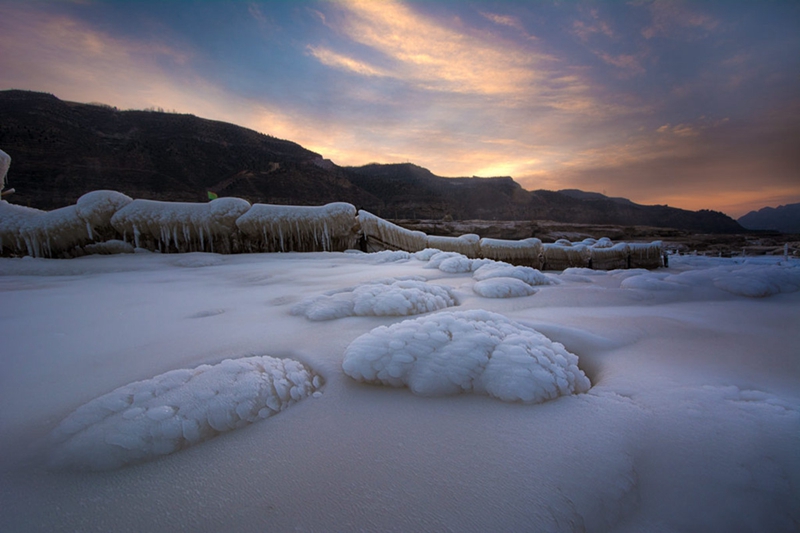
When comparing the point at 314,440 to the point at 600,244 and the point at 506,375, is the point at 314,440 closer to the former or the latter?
the point at 506,375

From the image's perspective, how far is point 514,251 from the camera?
20.2 feet

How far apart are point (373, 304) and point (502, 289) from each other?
1.22 meters

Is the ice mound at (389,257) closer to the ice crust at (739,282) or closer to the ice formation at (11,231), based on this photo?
the ice crust at (739,282)

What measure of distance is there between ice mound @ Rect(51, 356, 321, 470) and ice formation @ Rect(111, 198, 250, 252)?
13.3ft

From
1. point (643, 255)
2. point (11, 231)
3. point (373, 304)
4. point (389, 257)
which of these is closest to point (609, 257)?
point (643, 255)

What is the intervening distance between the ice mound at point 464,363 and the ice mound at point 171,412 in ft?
0.83

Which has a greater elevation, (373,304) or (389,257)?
(389,257)

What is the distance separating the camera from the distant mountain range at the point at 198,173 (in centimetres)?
2494

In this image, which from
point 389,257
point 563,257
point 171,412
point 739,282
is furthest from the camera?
point 563,257

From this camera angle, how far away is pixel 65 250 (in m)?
4.17

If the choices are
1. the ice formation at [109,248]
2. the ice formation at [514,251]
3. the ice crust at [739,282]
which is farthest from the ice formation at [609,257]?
the ice formation at [109,248]

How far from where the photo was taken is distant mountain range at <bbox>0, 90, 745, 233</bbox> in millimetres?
24938

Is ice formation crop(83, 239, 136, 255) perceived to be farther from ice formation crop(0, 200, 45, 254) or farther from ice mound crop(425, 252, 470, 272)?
ice mound crop(425, 252, 470, 272)

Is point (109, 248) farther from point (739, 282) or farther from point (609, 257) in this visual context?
point (609, 257)
